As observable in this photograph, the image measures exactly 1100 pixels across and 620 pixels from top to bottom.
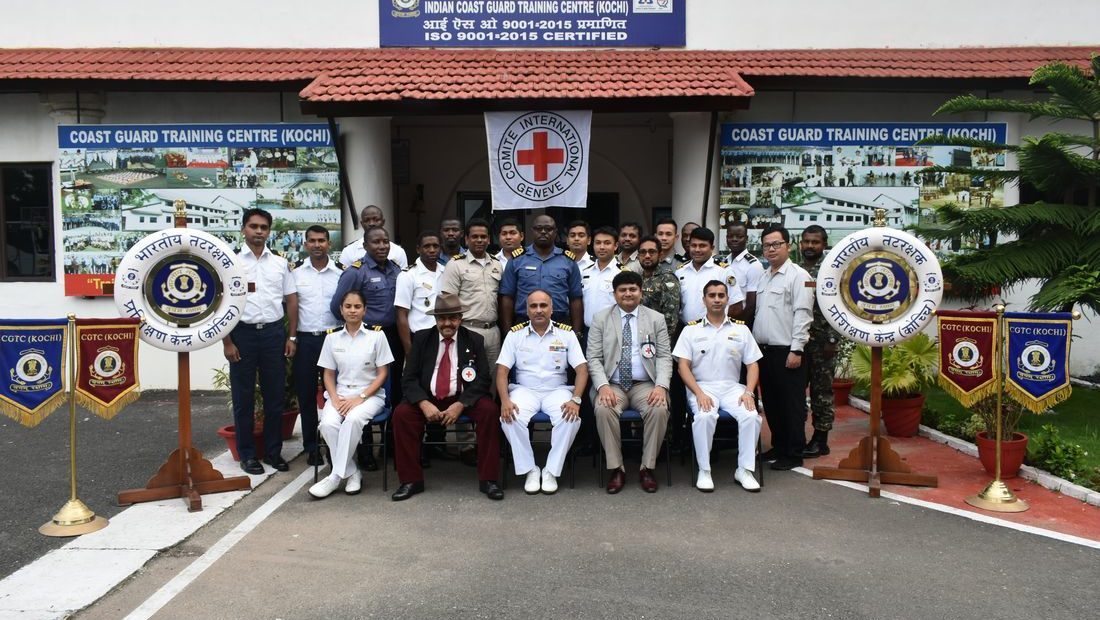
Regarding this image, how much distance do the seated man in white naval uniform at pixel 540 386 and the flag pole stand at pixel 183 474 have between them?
1888 millimetres

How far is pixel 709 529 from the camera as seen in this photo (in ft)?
15.8

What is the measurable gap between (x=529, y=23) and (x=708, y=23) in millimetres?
2076

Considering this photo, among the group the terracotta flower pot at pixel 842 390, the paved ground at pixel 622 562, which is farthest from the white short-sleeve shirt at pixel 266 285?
the terracotta flower pot at pixel 842 390

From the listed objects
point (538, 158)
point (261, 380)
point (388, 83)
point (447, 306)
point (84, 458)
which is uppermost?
point (388, 83)

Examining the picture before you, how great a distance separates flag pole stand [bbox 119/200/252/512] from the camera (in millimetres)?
5312

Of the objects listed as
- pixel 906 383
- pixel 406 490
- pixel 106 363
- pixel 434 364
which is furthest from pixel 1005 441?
pixel 106 363

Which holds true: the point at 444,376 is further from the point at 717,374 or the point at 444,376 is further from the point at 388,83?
the point at 388,83

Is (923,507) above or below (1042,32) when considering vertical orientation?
below

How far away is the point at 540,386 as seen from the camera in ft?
19.2

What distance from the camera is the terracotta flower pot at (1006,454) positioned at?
5641 millimetres

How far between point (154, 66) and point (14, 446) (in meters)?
4.31

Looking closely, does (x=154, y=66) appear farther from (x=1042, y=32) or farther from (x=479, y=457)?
(x=1042, y=32)

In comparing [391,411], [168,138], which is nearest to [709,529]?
[391,411]

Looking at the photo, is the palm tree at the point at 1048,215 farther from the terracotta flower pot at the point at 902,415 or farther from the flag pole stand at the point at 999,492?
the flag pole stand at the point at 999,492
